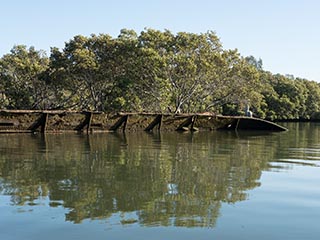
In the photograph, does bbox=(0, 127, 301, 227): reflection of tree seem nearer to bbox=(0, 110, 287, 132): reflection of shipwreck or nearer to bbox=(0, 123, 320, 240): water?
bbox=(0, 123, 320, 240): water

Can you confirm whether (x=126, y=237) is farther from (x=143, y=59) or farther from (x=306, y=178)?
(x=143, y=59)

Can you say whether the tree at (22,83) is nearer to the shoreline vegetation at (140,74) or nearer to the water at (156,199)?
the shoreline vegetation at (140,74)

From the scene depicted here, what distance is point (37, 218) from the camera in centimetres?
520

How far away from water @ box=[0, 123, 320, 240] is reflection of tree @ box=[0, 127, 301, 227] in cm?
1

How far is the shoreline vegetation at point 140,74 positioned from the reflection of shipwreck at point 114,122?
143 inches

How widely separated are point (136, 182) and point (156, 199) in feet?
4.31

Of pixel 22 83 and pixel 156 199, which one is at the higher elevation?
pixel 22 83

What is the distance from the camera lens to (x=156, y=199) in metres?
6.24

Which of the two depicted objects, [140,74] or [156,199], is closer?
[156,199]

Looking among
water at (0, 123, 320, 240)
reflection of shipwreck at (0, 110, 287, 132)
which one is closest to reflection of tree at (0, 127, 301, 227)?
water at (0, 123, 320, 240)

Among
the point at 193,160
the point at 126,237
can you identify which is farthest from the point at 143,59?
the point at 126,237

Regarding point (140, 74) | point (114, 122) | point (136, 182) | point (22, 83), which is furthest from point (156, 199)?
point (22, 83)

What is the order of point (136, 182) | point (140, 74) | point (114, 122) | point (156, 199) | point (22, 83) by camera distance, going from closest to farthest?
point (156, 199), point (136, 182), point (114, 122), point (140, 74), point (22, 83)

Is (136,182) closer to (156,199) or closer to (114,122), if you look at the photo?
(156,199)
